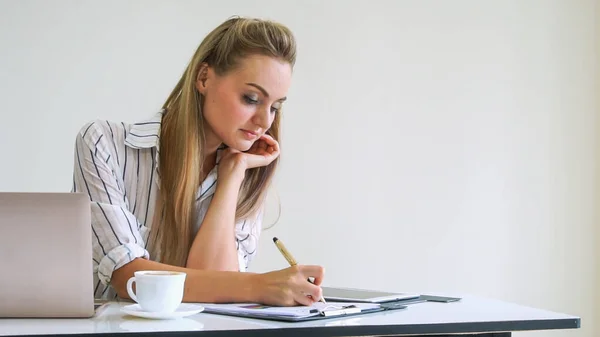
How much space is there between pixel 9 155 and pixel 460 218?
1683mm

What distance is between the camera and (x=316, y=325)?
3.55 feet

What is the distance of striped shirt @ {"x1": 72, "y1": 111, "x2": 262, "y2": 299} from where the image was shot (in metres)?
1.48

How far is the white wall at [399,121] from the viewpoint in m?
2.69

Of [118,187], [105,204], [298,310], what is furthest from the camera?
[118,187]

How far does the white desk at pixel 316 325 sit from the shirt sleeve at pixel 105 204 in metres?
0.20

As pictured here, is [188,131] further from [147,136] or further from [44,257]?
[44,257]

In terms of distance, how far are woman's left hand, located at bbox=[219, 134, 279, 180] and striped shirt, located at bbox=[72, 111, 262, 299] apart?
5 centimetres

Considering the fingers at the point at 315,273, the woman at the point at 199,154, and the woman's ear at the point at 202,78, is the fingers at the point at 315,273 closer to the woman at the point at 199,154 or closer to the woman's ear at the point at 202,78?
the woman at the point at 199,154

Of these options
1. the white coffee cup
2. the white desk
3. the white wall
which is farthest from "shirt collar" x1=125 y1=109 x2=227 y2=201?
the white wall

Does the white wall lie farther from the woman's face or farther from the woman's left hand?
the woman's face

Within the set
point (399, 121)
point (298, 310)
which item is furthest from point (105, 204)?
point (399, 121)

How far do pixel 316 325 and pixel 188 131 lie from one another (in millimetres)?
770

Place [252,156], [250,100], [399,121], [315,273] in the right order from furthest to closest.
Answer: [399,121] → [252,156] → [250,100] → [315,273]

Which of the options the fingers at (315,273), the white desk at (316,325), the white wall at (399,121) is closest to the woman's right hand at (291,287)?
the fingers at (315,273)
